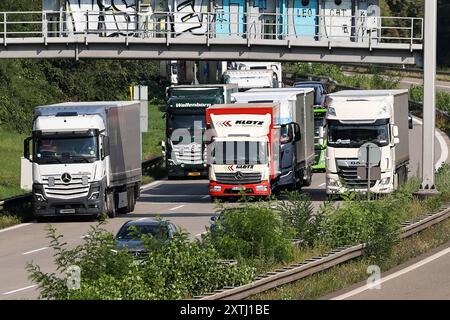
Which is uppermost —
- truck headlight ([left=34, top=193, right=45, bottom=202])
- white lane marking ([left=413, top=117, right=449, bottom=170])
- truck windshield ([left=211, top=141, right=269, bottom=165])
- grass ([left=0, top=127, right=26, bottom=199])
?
truck windshield ([left=211, top=141, right=269, bottom=165])

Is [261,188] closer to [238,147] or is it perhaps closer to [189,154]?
[238,147]

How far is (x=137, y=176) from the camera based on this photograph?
45.8m

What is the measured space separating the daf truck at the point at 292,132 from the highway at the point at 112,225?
0.96 m

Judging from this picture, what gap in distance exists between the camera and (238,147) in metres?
45.9

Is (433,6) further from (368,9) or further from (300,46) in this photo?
(368,9)

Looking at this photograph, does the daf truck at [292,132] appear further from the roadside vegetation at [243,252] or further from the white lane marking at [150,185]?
the roadside vegetation at [243,252]

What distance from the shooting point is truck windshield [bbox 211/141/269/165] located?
151ft

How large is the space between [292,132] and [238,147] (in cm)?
329

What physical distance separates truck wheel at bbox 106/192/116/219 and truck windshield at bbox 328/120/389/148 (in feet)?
25.5

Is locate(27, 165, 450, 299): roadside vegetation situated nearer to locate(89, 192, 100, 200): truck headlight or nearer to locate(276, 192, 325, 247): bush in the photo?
locate(276, 192, 325, 247): bush

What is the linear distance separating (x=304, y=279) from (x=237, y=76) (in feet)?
157

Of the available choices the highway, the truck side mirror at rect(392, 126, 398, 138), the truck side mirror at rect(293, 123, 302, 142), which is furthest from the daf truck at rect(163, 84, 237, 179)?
the truck side mirror at rect(392, 126, 398, 138)

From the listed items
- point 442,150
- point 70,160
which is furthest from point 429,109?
point 442,150
